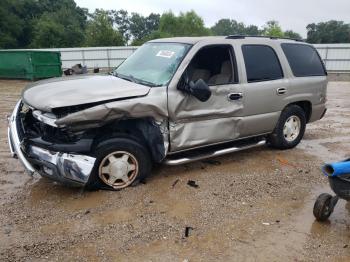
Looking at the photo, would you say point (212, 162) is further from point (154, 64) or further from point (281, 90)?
point (154, 64)

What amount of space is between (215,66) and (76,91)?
209 cm

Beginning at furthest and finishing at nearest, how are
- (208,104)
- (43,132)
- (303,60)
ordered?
(303,60)
(208,104)
(43,132)

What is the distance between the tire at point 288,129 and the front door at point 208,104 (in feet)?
3.56

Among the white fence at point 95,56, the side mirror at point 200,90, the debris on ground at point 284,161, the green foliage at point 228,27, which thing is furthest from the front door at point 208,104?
the green foliage at point 228,27

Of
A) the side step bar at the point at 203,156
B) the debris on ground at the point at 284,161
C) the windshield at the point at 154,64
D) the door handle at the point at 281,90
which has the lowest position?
the debris on ground at the point at 284,161

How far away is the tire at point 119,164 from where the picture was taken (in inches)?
167

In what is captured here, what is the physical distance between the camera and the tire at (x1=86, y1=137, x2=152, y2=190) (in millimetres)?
4246

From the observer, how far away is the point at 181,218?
390 centimetres

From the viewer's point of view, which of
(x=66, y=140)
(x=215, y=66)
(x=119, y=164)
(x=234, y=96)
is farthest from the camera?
(x=215, y=66)

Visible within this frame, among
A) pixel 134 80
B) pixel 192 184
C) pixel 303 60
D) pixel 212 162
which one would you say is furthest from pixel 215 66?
pixel 303 60

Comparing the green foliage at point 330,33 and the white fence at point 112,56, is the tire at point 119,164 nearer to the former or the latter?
the white fence at point 112,56

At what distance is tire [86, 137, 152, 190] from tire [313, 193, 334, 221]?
204 centimetres

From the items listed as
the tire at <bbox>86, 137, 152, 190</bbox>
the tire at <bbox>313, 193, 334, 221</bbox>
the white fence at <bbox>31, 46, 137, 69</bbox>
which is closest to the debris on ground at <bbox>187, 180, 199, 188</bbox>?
the tire at <bbox>86, 137, 152, 190</bbox>

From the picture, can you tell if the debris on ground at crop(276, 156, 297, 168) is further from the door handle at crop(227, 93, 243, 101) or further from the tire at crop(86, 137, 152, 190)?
the tire at crop(86, 137, 152, 190)
